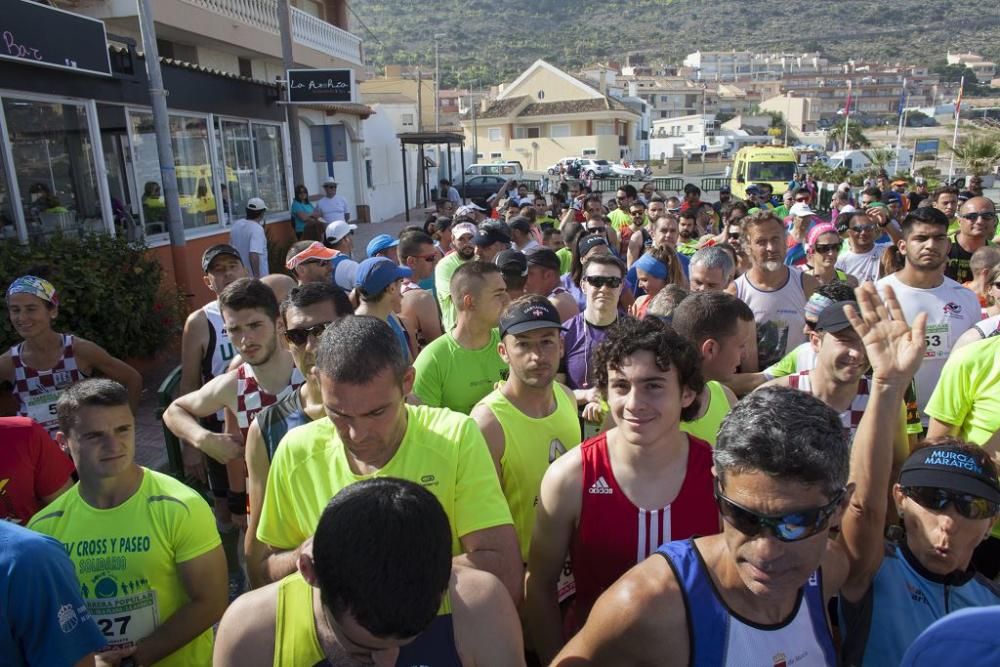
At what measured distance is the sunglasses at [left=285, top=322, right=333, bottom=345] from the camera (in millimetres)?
3031

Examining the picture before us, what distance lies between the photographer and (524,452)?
2879mm

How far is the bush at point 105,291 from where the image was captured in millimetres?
6430

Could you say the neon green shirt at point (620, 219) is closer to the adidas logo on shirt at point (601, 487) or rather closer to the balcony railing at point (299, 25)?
the balcony railing at point (299, 25)

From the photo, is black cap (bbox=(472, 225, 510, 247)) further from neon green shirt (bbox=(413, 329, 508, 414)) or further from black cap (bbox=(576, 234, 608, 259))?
neon green shirt (bbox=(413, 329, 508, 414))

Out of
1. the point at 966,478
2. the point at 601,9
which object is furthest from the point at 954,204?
the point at 601,9

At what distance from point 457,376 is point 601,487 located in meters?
1.52

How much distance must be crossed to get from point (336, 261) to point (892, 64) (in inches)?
6665

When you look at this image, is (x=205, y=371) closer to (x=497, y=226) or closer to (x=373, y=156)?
(x=497, y=226)

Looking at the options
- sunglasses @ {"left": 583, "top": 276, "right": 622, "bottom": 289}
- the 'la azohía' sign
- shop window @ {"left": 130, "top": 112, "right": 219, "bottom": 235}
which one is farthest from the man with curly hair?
the 'la azohía' sign

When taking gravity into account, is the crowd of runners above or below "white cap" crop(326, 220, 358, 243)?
below

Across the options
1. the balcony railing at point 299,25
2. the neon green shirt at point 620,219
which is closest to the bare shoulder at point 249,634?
the neon green shirt at point 620,219

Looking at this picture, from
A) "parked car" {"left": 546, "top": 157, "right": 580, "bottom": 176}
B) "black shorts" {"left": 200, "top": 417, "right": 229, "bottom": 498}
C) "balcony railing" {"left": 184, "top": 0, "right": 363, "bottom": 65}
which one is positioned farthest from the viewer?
"parked car" {"left": 546, "top": 157, "right": 580, "bottom": 176}

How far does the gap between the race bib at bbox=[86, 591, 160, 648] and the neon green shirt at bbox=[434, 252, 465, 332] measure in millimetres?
3210

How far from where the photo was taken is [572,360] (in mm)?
4234
